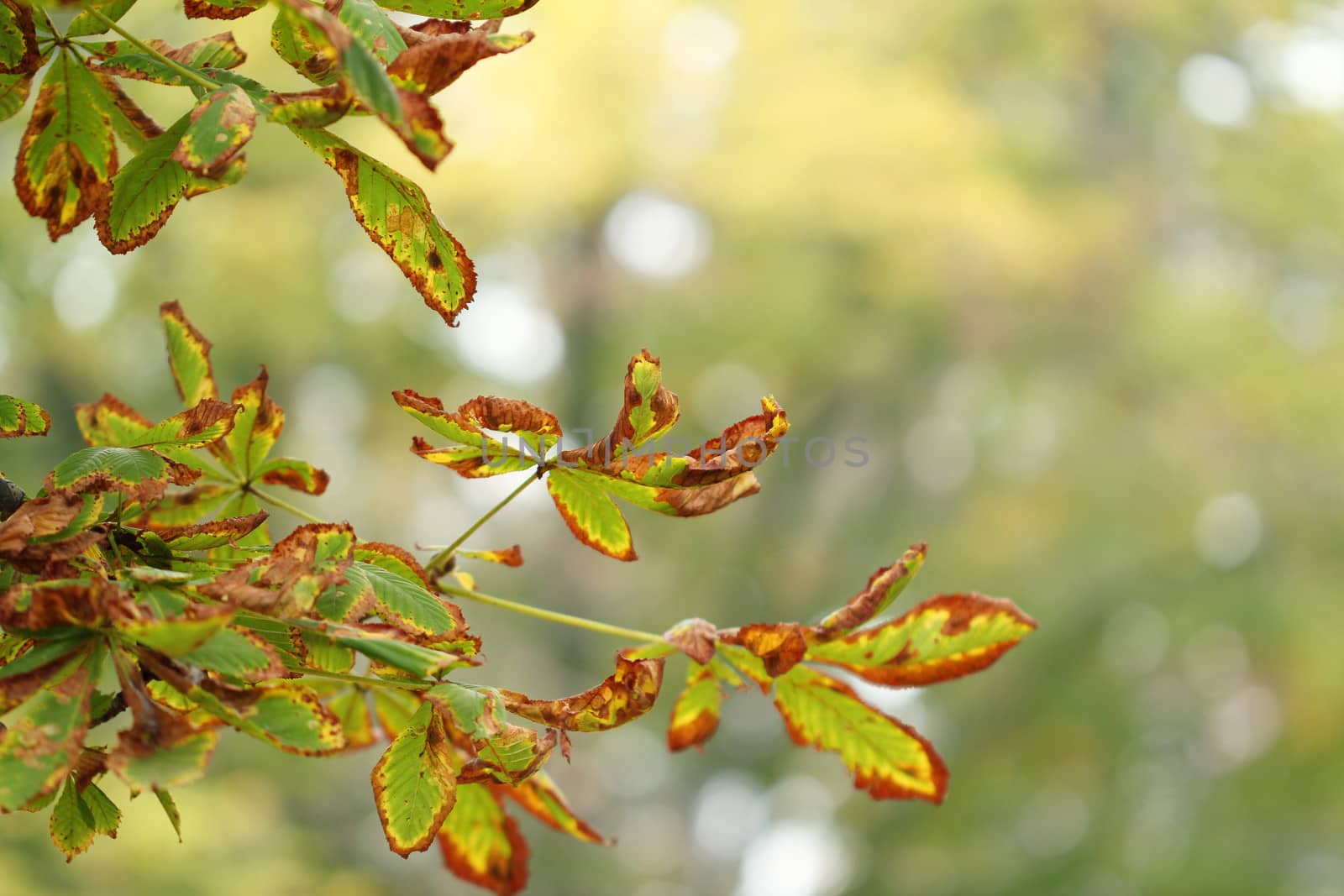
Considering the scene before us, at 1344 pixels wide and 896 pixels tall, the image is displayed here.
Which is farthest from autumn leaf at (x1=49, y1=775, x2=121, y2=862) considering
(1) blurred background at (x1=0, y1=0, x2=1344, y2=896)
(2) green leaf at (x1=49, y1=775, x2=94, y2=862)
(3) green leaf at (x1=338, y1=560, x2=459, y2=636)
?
(1) blurred background at (x1=0, y1=0, x2=1344, y2=896)

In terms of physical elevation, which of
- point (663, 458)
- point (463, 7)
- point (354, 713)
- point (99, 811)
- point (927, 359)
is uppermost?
point (463, 7)

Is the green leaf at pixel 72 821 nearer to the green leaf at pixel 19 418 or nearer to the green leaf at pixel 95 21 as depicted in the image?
the green leaf at pixel 19 418

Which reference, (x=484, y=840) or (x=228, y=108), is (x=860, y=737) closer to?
(x=484, y=840)

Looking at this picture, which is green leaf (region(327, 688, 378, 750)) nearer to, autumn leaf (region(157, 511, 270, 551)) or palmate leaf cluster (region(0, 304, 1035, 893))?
palmate leaf cluster (region(0, 304, 1035, 893))

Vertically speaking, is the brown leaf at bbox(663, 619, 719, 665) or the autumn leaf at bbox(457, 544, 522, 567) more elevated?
the brown leaf at bbox(663, 619, 719, 665)

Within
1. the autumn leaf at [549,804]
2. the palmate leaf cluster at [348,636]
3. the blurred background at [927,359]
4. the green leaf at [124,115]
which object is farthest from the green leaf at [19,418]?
the blurred background at [927,359]

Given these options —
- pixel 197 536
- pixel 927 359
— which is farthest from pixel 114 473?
pixel 927 359
